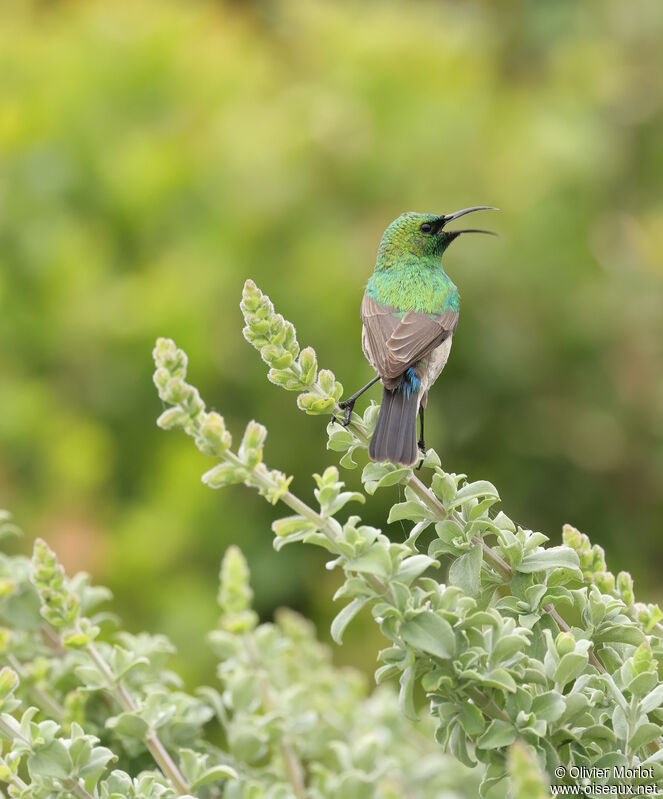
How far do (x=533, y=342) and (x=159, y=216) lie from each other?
173 cm

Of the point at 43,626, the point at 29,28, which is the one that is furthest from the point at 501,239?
the point at 43,626

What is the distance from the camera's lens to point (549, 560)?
111cm

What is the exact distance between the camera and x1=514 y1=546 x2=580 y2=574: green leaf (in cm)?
110

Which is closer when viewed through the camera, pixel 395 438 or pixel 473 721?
pixel 473 721

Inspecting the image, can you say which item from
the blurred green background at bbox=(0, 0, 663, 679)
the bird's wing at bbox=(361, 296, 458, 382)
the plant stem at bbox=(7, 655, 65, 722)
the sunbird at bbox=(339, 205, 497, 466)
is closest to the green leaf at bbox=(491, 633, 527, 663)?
the sunbird at bbox=(339, 205, 497, 466)

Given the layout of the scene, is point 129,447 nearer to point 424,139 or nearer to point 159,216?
point 159,216

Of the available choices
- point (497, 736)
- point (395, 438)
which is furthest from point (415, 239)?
point (497, 736)

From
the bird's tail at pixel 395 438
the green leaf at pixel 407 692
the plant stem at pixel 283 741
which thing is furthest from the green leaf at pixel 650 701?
the plant stem at pixel 283 741

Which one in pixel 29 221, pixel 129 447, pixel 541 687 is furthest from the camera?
pixel 29 221

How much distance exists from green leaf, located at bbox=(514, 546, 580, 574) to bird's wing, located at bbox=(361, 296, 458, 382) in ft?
1.37

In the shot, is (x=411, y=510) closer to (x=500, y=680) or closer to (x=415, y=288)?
(x=500, y=680)

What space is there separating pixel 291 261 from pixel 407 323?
2.88m

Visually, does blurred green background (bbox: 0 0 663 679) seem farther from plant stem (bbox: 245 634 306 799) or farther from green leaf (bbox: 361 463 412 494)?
green leaf (bbox: 361 463 412 494)

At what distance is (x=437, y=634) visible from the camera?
1.01 meters
